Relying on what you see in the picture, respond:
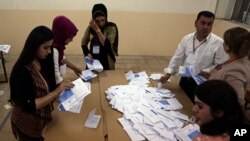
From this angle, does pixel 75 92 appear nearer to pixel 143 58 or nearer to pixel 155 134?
pixel 155 134

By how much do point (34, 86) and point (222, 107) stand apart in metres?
1.08

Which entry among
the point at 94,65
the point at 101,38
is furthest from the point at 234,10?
the point at 94,65

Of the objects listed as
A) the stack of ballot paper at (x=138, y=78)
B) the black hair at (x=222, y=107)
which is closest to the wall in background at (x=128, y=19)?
the stack of ballot paper at (x=138, y=78)

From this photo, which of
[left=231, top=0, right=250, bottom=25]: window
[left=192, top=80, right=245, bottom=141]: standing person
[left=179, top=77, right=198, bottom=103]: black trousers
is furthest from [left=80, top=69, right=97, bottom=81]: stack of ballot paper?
[left=231, top=0, right=250, bottom=25]: window

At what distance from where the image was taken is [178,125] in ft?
4.83

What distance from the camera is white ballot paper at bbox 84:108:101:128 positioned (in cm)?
145

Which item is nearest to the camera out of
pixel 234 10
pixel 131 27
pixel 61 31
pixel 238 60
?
pixel 238 60

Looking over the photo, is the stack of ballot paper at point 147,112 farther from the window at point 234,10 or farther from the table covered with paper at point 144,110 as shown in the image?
the window at point 234,10

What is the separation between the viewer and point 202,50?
1.98 m

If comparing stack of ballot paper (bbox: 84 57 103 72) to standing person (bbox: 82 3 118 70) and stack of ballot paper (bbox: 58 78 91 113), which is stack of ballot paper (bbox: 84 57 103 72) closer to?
standing person (bbox: 82 3 118 70)

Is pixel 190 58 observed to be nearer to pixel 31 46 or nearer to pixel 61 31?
pixel 61 31

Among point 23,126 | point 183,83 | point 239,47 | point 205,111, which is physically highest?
point 239,47

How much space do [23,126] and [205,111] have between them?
3.87 feet

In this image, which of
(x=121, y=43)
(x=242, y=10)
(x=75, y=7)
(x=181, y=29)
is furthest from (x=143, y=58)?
(x=242, y=10)
